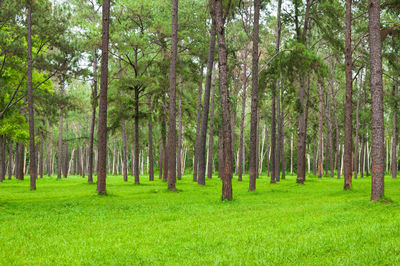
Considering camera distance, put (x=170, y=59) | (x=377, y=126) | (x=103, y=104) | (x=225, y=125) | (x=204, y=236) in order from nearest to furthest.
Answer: (x=204, y=236) → (x=377, y=126) → (x=225, y=125) → (x=103, y=104) → (x=170, y=59)

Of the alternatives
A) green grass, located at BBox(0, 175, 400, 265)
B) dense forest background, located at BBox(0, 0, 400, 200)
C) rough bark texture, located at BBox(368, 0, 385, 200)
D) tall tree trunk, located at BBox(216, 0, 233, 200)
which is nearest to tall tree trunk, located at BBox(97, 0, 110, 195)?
dense forest background, located at BBox(0, 0, 400, 200)

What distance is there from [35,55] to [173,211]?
14.9 meters

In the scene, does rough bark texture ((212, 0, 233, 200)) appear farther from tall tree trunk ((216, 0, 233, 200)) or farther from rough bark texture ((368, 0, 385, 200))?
rough bark texture ((368, 0, 385, 200))

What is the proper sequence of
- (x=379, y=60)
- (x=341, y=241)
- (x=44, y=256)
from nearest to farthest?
1. (x=44, y=256)
2. (x=341, y=241)
3. (x=379, y=60)

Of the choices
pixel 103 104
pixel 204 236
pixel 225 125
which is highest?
pixel 103 104

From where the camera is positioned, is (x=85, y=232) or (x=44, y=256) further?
(x=85, y=232)

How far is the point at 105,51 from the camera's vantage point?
54.4 feet

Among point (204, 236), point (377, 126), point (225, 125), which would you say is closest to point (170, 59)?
point (225, 125)

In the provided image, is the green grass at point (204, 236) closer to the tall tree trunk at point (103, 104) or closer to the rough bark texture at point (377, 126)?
the rough bark texture at point (377, 126)

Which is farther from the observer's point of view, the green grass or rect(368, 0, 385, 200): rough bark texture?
rect(368, 0, 385, 200): rough bark texture

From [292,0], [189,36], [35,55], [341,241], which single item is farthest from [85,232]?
[292,0]

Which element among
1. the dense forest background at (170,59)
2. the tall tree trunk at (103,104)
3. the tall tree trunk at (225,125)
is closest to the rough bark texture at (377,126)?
the dense forest background at (170,59)

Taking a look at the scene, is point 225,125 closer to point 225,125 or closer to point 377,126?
point 225,125

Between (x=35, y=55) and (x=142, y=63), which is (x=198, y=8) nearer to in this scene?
(x=142, y=63)
